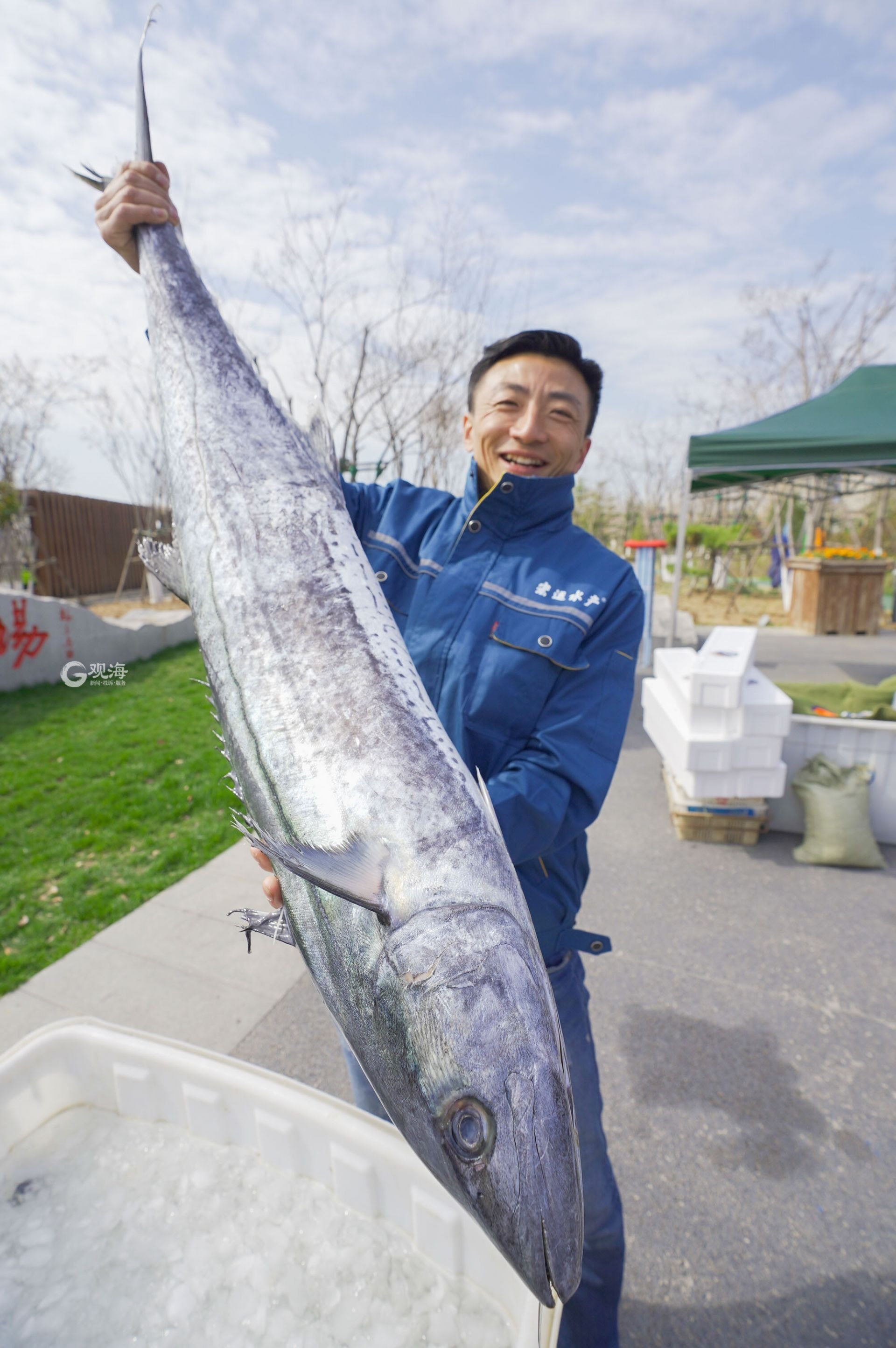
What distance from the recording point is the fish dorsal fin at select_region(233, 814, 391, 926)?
977 mm

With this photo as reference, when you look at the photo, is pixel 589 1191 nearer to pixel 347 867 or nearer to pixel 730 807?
pixel 347 867

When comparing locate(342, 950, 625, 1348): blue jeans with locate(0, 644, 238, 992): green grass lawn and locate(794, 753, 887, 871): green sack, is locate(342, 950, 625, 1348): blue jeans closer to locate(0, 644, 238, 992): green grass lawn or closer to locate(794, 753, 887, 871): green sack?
locate(0, 644, 238, 992): green grass lawn

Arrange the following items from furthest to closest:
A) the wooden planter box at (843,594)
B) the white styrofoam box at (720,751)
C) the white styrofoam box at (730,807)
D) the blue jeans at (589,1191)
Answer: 1. the wooden planter box at (843,594)
2. the white styrofoam box at (730,807)
3. the white styrofoam box at (720,751)
4. the blue jeans at (589,1191)

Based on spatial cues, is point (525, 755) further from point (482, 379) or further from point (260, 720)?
point (482, 379)

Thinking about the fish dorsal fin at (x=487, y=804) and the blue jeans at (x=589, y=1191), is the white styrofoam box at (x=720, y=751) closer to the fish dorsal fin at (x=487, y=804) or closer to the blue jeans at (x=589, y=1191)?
the blue jeans at (x=589, y=1191)

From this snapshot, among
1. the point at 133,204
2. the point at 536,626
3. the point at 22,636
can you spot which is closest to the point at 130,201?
the point at 133,204

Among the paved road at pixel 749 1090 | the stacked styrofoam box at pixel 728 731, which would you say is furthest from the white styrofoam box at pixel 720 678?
the paved road at pixel 749 1090

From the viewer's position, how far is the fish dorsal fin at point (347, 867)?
0.98m

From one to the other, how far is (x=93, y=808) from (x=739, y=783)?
528 centimetres

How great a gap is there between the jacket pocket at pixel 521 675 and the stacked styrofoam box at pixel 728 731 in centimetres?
333

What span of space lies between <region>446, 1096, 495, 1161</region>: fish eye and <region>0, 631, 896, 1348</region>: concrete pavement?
1758 millimetres

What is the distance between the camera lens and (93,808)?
19.1 ft

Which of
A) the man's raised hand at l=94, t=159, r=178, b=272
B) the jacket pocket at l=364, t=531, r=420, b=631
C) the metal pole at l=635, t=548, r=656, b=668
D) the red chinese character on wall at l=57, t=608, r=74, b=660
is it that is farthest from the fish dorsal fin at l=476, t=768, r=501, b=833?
the red chinese character on wall at l=57, t=608, r=74, b=660

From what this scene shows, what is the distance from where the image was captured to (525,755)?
4.83 feet
